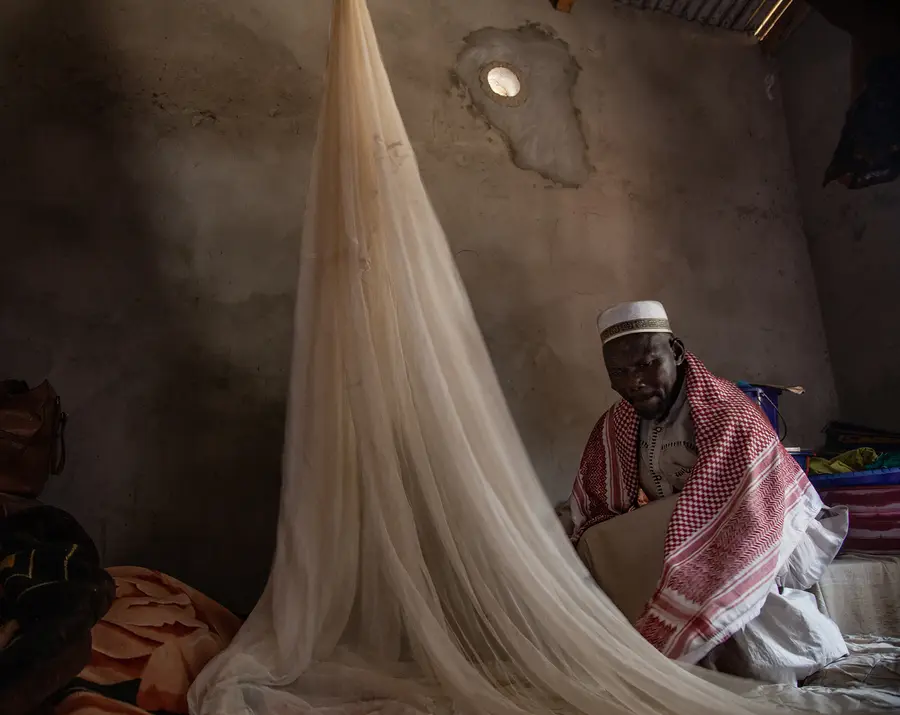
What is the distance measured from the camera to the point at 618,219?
318 centimetres

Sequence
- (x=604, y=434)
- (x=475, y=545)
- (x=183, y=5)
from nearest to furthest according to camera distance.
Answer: (x=475, y=545) → (x=604, y=434) → (x=183, y=5)

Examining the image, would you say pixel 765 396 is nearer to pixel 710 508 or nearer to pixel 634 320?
pixel 634 320

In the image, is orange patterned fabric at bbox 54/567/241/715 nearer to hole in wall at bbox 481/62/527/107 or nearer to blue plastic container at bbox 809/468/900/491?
blue plastic container at bbox 809/468/900/491

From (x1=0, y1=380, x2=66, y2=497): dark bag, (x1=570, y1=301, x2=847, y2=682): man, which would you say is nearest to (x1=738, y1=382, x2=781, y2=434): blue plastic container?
(x1=570, y1=301, x2=847, y2=682): man

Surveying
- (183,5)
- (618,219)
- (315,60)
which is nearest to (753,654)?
(618,219)

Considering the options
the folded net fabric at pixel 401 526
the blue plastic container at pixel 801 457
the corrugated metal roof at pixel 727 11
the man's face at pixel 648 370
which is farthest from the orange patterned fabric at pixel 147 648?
the corrugated metal roof at pixel 727 11

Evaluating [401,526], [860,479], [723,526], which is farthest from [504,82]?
[401,526]

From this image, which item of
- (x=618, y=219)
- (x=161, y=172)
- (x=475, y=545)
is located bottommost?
(x=475, y=545)

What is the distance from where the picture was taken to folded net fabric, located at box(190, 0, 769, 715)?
1.27m

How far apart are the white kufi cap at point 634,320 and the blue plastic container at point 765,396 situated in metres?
0.85

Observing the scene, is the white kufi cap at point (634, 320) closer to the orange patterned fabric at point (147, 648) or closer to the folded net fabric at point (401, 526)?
the folded net fabric at point (401, 526)

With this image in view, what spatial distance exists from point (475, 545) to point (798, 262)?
9.15 feet

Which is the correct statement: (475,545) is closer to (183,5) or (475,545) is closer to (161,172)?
(161,172)

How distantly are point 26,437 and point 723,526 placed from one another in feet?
5.84
